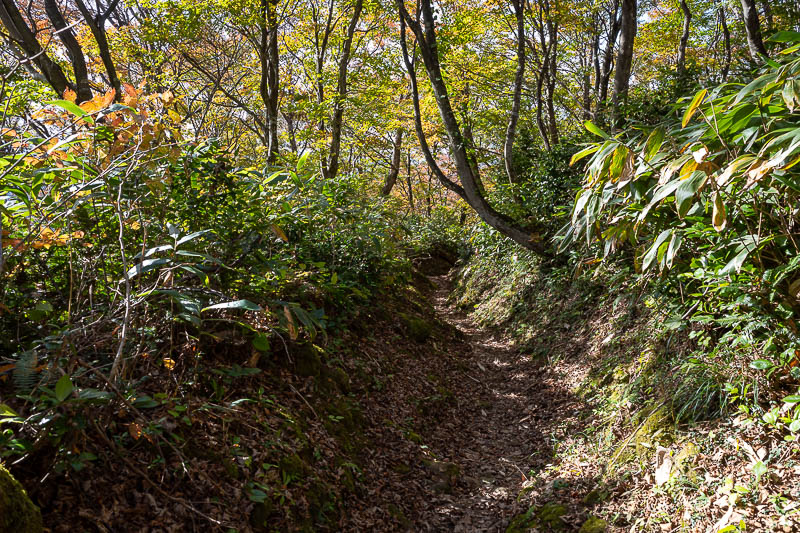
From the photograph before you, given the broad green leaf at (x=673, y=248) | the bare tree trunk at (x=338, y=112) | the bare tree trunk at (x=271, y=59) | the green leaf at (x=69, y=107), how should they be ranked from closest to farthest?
the green leaf at (x=69, y=107)
the broad green leaf at (x=673, y=248)
the bare tree trunk at (x=271, y=59)
the bare tree trunk at (x=338, y=112)

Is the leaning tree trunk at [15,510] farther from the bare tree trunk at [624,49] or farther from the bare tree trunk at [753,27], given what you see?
the bare tree trunk at [624,49]

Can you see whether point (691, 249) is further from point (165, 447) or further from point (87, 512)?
point (87, 512)

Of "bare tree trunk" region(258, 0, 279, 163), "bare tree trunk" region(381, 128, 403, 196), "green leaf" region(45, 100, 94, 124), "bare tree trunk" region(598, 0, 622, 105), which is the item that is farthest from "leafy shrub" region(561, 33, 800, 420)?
"bare tree trunk" region(381, 128, 403, 196)

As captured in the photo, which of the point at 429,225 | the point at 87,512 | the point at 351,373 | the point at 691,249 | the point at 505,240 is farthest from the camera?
the point at 429,225

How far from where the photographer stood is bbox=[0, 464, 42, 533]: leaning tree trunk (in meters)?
1.68

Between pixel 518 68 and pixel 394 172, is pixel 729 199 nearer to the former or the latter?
pixel 518 68

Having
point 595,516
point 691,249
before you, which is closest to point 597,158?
point 691,249

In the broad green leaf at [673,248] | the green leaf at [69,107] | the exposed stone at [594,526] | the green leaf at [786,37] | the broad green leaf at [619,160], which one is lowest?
the exposed stone at [594,526]

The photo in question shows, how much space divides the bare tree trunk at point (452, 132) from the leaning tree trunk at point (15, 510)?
660cm

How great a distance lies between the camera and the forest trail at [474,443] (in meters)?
3.82

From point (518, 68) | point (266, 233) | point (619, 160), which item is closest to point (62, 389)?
point (266, 233)

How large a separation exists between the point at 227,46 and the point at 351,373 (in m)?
11.2

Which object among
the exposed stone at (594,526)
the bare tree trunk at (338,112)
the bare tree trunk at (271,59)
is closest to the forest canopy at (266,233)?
the bare tree trunk at (271,59)

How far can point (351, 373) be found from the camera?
515 centimetres
